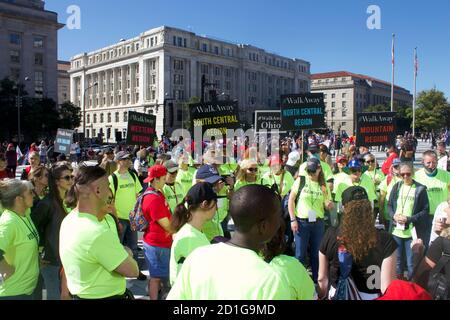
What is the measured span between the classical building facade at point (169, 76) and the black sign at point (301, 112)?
6691 cm

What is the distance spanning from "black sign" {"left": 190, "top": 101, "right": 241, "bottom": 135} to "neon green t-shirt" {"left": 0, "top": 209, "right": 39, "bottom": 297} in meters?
6.97

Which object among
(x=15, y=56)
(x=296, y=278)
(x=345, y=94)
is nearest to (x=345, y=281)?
(x=296, y=278)

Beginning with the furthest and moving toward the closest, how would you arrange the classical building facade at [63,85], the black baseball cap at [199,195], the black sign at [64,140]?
the classical building facade at [63,85]
the black sign at [64,140]
the black baseball cap at [199,195]

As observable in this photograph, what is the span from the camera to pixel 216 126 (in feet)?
34.3

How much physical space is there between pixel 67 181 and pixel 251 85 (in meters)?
102

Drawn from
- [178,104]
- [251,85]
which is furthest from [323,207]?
[251,85]

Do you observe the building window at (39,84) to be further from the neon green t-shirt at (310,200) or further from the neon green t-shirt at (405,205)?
the neon green t-shirt at (405,205)

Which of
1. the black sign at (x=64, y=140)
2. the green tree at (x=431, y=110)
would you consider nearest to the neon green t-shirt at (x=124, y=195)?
the black sign at (x=64, y=140)

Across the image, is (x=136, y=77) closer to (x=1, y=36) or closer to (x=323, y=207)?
(x=1, y=36)

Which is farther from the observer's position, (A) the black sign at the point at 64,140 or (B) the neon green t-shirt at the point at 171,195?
(A) the black sign at the point at 64,140

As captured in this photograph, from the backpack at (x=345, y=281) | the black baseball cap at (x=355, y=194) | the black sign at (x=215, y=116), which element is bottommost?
the backpack at (x=345, y=281)

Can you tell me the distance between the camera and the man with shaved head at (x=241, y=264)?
1604mm
